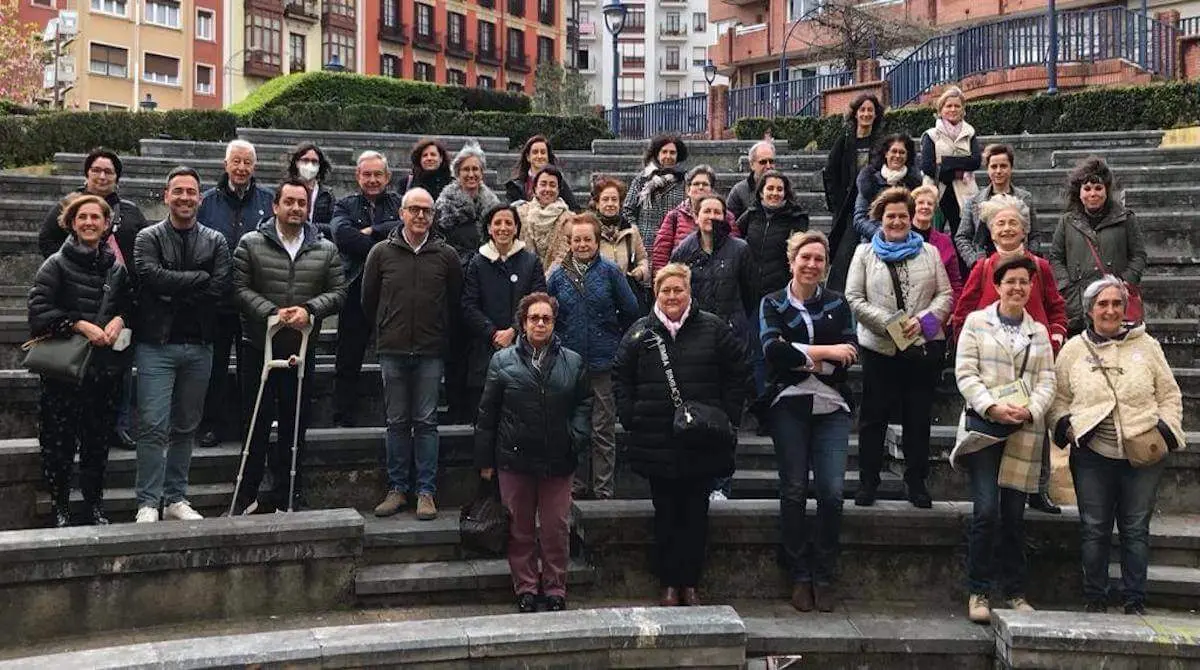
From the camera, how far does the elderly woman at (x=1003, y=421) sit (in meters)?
5.96

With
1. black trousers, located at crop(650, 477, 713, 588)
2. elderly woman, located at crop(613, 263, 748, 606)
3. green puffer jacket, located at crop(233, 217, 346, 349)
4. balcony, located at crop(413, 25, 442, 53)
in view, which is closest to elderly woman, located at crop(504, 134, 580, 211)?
green puffer jacket, located at crop(233, 217, 346, 349)

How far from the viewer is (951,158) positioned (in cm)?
917

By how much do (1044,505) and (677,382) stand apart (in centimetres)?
270

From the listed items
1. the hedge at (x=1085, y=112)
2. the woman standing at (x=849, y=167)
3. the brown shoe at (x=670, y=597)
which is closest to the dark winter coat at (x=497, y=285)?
the brown shoe at (x=670, y=597)

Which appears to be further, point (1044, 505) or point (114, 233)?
point (114, 233)

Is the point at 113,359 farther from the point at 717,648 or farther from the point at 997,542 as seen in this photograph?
the point at 997,542

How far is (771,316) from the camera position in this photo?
20.8 ft

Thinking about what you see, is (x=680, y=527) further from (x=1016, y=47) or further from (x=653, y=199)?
(x=1016, y=47)

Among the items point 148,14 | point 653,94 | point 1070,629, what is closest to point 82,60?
point 148,14

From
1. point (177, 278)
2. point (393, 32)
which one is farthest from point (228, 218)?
point (393, 32)

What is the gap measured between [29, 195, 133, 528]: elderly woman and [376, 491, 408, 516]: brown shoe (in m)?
1.67

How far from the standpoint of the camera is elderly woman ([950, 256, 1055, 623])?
5.96 meters

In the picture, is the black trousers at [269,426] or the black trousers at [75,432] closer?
the black trousers at [75,432]

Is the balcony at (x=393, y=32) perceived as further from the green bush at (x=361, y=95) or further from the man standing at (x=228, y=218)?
the man standing at (x=228, y=218)
